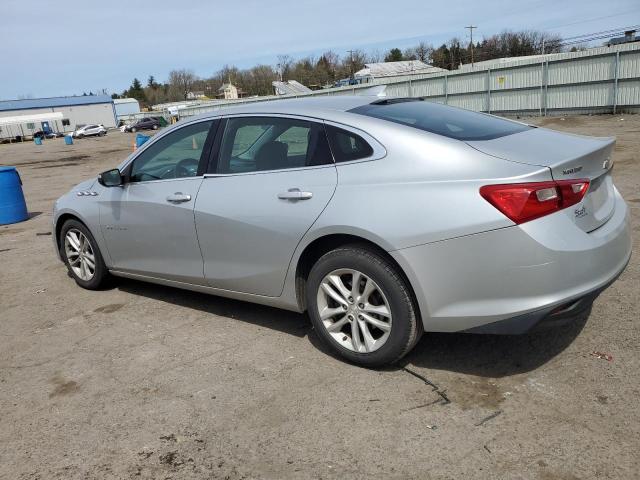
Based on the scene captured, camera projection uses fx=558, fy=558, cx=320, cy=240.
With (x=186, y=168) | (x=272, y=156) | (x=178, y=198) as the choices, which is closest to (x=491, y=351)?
(x=272, y=156)

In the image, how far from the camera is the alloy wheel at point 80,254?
5312mm

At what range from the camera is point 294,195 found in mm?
3520

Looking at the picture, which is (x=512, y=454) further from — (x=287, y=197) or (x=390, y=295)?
(x=287, y=197)

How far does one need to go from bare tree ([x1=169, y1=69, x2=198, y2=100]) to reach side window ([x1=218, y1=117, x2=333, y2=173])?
137 metres

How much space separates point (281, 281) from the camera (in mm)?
3723

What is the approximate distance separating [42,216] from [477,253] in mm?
9488

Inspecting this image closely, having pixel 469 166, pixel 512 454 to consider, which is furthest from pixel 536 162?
pixel 512 454

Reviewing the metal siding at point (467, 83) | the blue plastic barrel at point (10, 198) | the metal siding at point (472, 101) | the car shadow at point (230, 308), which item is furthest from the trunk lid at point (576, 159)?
the metal siding at point (467, 83)

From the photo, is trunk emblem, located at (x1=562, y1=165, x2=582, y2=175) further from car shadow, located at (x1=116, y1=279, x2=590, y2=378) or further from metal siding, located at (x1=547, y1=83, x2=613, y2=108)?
metal siding, located at (x1=547, y1=83, x2=613, y2=108)

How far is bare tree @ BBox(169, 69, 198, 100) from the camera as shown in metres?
134

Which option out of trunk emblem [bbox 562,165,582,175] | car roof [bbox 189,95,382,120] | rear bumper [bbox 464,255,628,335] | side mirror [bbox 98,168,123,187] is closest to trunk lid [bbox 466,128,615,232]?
trunk emblem [bbox 562,165,582,175]

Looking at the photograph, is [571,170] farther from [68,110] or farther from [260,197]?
[68,110]

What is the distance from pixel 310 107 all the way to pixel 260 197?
0.70 metres

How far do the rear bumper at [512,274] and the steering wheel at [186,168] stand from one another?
6.21 feet
